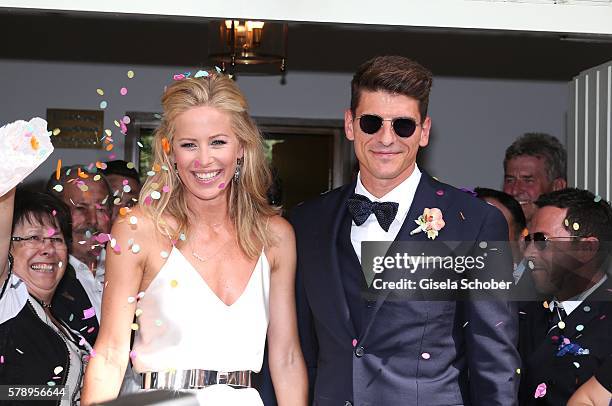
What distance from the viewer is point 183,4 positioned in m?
3.92

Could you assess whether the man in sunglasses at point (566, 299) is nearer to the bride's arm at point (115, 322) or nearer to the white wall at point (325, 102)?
the bride's arm at point (115, 322)

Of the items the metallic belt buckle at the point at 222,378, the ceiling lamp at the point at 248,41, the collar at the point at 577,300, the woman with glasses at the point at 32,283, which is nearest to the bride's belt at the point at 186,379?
the metallic belt buckle at the point at 222,378

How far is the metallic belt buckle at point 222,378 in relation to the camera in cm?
347

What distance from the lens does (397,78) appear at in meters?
3.46

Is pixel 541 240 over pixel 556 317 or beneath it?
over

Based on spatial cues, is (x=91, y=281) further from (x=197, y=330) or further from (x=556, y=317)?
(x=556, y=317)

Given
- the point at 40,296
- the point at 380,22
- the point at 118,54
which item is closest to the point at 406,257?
the point at 380,22

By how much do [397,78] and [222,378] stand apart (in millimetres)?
1151

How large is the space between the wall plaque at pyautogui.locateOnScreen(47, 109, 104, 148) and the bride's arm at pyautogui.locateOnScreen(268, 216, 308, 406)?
16.1ft

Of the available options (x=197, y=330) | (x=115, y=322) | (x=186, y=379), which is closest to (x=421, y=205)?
(x=197, y=330)

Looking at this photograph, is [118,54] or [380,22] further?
[118,54]

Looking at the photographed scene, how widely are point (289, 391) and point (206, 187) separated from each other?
30.1 inches

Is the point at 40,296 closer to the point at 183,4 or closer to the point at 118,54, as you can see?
the point at 183,4

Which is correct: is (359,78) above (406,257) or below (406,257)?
above
